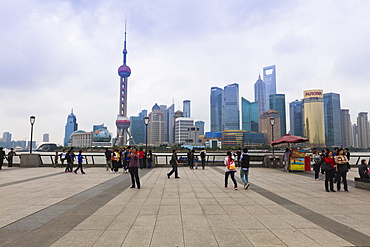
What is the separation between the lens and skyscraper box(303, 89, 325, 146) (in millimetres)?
144125

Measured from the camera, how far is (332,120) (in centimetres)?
16088

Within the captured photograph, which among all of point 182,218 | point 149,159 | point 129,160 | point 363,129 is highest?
point 363,129

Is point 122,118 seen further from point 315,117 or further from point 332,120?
point 332,120

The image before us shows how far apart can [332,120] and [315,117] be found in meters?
23.8

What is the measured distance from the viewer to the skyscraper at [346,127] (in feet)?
537

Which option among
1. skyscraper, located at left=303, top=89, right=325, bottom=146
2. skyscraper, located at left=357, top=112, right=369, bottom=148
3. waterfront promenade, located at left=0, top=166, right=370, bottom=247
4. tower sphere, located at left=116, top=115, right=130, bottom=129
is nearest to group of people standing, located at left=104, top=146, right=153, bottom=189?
waterfront promenade, located at left=0, top=166, right=370, bottom=247

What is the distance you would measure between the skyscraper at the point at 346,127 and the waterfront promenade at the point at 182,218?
182759 mm

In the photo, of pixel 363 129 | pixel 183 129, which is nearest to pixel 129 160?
pixel 183 129

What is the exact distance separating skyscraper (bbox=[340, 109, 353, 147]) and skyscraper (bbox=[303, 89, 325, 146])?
30568 mm

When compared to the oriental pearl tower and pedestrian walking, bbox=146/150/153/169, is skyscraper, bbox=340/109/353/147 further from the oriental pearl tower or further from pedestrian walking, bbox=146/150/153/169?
pedestrian walking, bbox=146/150/153/169

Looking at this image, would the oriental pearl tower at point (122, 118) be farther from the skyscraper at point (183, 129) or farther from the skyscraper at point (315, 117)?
the skyscraper at point (315, 117)

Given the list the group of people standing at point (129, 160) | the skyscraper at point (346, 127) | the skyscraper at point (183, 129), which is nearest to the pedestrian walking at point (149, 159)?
the group of people standing at point (129, 160)

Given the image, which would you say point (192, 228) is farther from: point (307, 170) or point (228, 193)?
point (307, 170)

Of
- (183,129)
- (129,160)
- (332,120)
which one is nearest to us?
(129,160)
